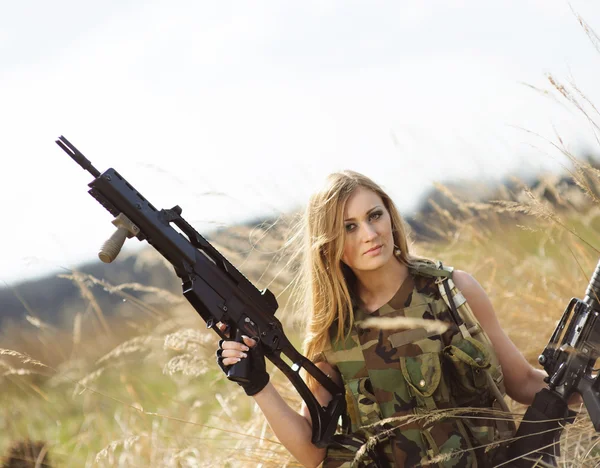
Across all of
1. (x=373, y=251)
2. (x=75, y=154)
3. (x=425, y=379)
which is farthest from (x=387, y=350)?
(x=75, y=154)

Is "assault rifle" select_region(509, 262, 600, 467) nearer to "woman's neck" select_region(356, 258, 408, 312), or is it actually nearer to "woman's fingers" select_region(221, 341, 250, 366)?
"woman's neck" select_region(356, 258, 408, 312)

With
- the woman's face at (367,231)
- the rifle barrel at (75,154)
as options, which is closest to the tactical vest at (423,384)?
the woman's face at (367,231)

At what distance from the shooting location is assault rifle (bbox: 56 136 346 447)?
2729 millimetres

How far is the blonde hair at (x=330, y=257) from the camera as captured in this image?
3.29m

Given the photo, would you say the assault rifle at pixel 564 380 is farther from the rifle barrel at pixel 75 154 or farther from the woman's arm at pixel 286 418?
the rifle barrel at pixel 75 154

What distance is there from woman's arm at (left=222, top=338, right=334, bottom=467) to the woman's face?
2.05 ft

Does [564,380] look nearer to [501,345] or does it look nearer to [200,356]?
[501,345]

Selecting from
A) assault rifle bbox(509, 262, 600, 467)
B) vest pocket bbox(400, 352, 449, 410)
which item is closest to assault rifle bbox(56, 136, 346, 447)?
vest pocket bbox(400, 352, 449, 410)

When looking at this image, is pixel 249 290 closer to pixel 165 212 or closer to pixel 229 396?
pixel 165 212

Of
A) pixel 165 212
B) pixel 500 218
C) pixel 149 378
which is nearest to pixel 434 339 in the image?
pixel 165 212

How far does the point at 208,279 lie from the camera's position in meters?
3.00

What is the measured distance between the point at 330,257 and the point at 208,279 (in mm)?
664

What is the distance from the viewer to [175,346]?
12.8ft

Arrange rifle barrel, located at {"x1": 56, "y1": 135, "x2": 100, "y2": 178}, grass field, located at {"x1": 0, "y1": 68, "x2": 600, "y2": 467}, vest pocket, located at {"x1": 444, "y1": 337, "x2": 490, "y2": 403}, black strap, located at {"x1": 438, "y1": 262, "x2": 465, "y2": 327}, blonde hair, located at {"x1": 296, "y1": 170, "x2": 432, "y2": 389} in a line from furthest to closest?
grass field, located at {"x1": 0, "y1": 68, "x2": 600, "y2": 467} → blonde hair, located at {"x1": 296, "y1": 170, "x2": 432, "y2": 389} → black strap, located at {"x1": 438, "y1": 262, "x2": 465, "y2": 327} → vest pocket, located at {"x1": 444, "y1": 337, "x2": 490, "y2": 403} → rifle barrel, located at {"x1": 56, "y1": 135, "x2": 100, "y2": 178}
